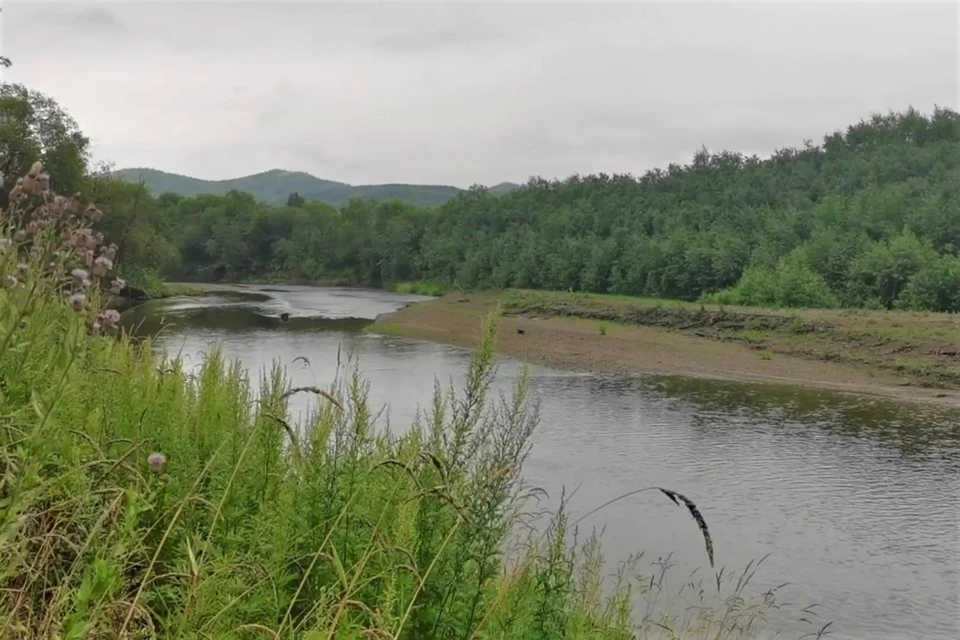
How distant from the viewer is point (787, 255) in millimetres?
46500

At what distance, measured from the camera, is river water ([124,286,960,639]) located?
8922mm

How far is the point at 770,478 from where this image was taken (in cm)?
1318

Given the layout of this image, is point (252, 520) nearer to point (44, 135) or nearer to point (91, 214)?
point (91, 214)

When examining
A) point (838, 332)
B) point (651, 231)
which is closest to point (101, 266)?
point (838, 332)

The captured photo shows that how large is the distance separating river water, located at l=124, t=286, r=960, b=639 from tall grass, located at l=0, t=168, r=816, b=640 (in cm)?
183

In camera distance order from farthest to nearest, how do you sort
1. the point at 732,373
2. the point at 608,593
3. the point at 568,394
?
the point at 732,373 < the point at 568,394 < the point at 608,593

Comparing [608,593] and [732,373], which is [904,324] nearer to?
[732,373]

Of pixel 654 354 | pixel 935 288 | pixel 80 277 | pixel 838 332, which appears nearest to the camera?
pixel 80 277

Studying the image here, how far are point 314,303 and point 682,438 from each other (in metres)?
44.9

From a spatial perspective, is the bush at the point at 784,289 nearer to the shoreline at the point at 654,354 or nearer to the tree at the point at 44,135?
the shoreline at the point at 654,354

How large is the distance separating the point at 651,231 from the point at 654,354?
3640 cm

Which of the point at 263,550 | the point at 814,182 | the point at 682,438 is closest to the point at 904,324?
the point at 682,438

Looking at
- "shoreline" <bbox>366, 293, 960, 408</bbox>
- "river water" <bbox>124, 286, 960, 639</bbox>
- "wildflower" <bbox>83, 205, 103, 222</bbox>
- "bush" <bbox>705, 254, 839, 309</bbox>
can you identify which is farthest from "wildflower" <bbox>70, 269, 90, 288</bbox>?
"bush" <bbox>705, 254, 839, 309</bbox>

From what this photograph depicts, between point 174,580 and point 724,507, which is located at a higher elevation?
point 174,580
